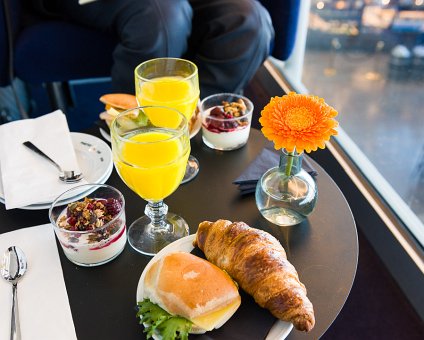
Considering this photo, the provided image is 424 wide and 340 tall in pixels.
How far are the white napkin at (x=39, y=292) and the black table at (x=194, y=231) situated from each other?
0.05 feet

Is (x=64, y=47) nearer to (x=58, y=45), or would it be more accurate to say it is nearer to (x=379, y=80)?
(x=58, y=45)

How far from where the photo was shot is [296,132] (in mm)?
710

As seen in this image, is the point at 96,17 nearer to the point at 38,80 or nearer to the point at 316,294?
the point at 38,80

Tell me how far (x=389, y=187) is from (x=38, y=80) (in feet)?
4.41

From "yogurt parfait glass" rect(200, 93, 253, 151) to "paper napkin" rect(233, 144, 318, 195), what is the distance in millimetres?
71

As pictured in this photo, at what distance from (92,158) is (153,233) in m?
0.25

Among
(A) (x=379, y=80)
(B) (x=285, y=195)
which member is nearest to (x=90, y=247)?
(B) (x=285, y=195)

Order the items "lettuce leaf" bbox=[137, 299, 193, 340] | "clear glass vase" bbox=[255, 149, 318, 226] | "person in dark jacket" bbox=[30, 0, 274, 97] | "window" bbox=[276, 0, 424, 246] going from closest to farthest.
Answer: "lettuce leaf" bbox=[137, 299, 193, 340]
"clear glass vase" bbox=[255, 149, 318, 226]
"person in dark jacket" bbox=[30, 0, 274, 97]
"window" bbox=[276, 0, 424, 246]

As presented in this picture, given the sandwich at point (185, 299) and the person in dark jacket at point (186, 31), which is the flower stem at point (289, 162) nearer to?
the sandwich at point (185, 299)

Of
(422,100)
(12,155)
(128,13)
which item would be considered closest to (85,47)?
(128,13)

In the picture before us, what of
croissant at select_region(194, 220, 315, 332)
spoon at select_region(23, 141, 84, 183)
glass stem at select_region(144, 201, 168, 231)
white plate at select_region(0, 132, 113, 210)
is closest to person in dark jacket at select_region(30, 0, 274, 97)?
white plate at select_region(0, 132, 113, 210)

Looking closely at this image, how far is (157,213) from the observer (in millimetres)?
840

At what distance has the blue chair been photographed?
5.22 ft

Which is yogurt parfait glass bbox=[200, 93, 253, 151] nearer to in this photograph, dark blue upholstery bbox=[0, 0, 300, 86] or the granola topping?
the granola topping
